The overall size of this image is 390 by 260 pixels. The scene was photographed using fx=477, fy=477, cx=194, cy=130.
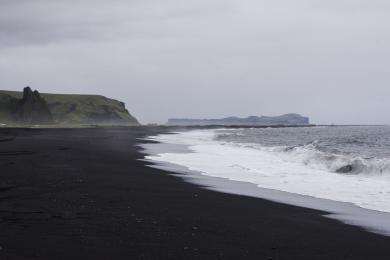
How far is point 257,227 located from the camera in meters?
10.2

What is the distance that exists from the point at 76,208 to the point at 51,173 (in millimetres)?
7081

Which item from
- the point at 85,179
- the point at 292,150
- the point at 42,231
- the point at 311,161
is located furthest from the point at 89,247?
the point at 292,150

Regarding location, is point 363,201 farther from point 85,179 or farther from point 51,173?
point 51,173

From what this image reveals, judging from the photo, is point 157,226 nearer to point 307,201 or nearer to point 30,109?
point 307,201

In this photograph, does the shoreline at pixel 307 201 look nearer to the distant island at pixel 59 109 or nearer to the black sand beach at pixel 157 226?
the black sand beach at pixel 157 226

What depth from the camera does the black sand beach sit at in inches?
307

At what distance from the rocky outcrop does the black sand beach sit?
10762 cm

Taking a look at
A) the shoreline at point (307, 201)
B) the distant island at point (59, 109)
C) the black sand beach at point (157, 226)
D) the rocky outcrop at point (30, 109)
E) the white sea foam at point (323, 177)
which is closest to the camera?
the black sand beach at point (157, 226)

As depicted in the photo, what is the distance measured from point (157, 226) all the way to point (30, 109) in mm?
115905

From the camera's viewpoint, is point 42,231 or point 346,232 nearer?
point 42,231

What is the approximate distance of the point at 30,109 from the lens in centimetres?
11812

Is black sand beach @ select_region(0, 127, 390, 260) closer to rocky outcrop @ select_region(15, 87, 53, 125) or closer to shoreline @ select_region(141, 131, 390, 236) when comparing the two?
shoreline @ select_region(141, 131, 390, 236)

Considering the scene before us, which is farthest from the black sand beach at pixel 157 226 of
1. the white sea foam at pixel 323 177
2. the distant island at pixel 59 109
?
the distant island at pixel 59 109

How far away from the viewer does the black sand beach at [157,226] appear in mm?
7807
